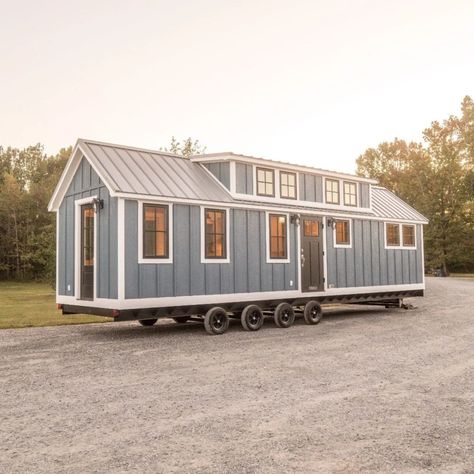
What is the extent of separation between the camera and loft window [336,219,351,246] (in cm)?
1673

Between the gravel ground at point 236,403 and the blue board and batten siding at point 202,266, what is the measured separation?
1292mm

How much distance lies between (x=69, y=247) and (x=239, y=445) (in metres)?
10.0

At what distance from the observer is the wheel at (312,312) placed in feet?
49.2

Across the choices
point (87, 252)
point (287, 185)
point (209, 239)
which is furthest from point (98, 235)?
point (287, 185)

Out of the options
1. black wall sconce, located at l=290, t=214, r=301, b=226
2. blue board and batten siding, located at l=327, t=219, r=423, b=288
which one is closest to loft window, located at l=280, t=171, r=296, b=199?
black wall sconce, located at l=290, t=214, r=301, b=226

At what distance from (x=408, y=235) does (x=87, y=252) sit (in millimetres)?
12084

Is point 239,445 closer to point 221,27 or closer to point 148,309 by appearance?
point 148,309

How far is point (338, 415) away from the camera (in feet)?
19.7

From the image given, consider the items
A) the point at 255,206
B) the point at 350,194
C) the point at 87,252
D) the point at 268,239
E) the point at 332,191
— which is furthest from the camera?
the point at 350,194

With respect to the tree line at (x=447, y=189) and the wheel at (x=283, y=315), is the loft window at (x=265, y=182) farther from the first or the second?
the tree line at (x=447, y=189)

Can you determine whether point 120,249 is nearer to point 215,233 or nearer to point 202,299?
point 202,299

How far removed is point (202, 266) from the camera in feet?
42.8

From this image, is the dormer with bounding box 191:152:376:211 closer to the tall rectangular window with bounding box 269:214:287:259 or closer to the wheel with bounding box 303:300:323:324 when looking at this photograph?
the tall rectangular window with bounding box 269:214:287:259

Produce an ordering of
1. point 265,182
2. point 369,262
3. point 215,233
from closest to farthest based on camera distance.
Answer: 1. point 215,233
2. point 265,182
3. point 369,262
